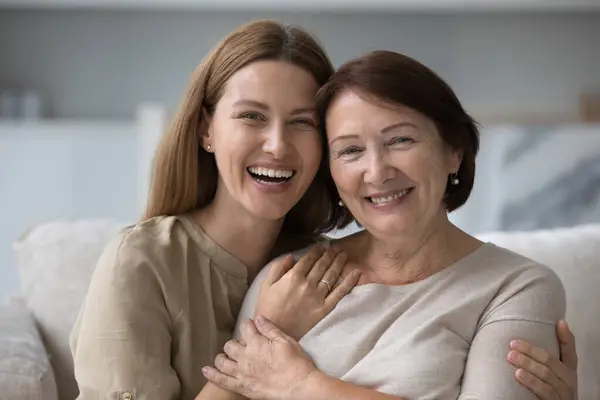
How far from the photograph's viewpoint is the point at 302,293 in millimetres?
1647

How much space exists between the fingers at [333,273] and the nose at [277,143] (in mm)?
230

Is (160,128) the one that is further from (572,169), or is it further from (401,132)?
(401,132)

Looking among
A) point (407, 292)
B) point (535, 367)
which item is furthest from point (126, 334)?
point (535, 367)

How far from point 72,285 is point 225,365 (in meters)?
0.69

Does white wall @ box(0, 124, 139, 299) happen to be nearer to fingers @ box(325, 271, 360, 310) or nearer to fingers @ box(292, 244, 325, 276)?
fingers @ box(292, 244, 325, 276)

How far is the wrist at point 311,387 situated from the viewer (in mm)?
1479

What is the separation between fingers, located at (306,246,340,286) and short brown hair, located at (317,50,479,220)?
0.30m

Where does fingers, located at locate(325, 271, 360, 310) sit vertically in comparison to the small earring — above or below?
below

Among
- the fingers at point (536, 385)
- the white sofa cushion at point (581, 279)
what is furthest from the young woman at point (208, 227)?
the white sofa cushion at point (581, 279)

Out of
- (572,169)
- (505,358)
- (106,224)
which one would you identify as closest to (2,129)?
(106,224)

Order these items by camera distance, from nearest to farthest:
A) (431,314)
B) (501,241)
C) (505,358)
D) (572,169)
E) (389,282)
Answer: (505,358)
(431,314)
(389,282)
(501,241)
(572,169)

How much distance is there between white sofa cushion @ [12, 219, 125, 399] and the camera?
7.02 ft

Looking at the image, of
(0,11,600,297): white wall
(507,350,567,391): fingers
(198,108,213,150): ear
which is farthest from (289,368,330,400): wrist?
(0,11,600,297): white wall

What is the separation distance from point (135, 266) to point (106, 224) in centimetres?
64
